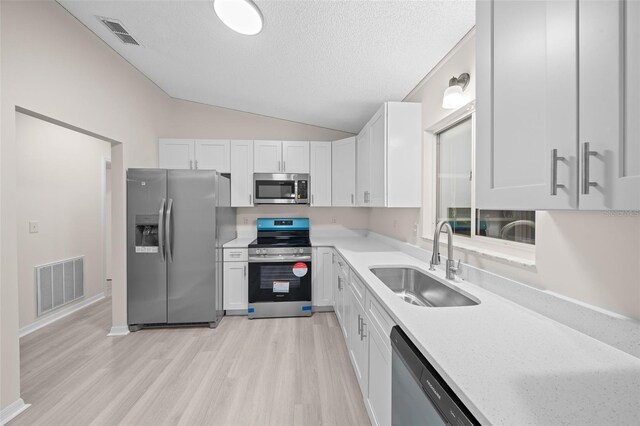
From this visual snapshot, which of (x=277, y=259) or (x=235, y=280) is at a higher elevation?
(x=277, y=259)

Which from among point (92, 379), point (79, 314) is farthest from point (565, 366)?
point (79, 314)

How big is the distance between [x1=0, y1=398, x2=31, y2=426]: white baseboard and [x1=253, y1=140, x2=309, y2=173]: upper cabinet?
9.12 feet

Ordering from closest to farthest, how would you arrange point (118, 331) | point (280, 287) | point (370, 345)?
1. point (370, 345)
2. point (118, 331)
3. point (280, 287)

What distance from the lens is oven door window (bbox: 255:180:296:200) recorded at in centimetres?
354

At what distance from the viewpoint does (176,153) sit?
11.5 feet

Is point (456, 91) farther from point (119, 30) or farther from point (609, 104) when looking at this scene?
point (119, 30)

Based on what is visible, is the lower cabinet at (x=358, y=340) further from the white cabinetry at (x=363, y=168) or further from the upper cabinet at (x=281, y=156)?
the upper cabinet at (x=281, y=156)

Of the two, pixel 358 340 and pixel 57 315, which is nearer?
pixel 358 340

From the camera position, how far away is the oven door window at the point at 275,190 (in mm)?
3539

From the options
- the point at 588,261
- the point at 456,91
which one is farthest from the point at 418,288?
the point at 456,91

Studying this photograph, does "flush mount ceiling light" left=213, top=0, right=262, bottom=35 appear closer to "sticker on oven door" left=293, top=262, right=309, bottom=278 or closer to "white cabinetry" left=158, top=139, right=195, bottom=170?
"white cabinetry" left=158, top=139, right=195, bottom=170

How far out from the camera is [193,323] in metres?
3.02

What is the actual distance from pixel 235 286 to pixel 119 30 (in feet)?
8.84

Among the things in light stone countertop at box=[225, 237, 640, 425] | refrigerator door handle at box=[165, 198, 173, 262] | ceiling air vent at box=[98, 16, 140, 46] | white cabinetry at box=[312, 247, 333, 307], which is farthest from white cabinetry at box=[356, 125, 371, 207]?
ceiling air vent at box=[98, 16, 140, 46]
